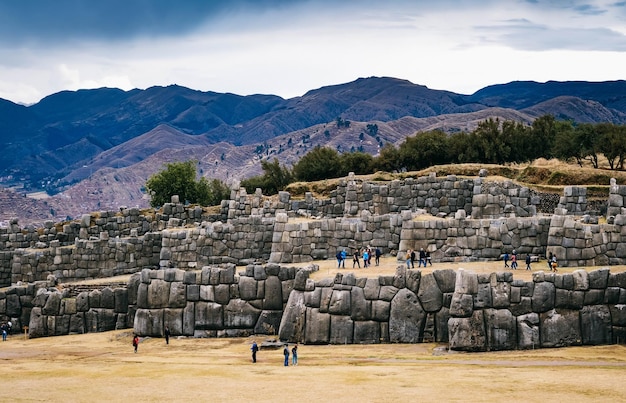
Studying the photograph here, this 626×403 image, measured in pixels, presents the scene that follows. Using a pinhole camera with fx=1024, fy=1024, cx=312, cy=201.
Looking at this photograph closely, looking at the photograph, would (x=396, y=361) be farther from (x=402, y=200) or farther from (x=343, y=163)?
(x=343, y=163)

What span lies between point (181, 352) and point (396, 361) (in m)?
9.67

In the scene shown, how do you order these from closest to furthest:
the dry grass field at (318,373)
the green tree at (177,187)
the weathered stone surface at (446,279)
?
1. the dry grass field at (318,373)
2. the weathered stone surface at (446,279)
3. the green tree at (177,187)

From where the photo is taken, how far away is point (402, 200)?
56.0 m

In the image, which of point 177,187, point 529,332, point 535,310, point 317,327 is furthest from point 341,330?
→ point 177,187

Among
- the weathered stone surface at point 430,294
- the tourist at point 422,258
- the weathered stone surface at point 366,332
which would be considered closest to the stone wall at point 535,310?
the weathered stone surface at point 430,294

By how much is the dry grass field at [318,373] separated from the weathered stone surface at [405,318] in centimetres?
63

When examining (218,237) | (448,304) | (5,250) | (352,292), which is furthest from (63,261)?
(448,304)

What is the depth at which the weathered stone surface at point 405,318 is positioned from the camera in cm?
3831

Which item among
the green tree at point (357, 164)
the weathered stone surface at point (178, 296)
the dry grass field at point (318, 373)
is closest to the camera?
the dry grass field at point (318, 373)

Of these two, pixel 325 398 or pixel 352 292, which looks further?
pixel 352 292

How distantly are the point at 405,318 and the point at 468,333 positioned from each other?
3099mm

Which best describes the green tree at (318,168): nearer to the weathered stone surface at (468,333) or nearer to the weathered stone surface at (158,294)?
the weathered stone surface at (158,294)

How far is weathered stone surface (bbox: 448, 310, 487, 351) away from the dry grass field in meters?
0.60

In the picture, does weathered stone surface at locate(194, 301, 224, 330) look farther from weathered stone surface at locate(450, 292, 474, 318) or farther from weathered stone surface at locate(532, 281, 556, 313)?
weathered stone surface at locate(532, 281, 556, 313)
